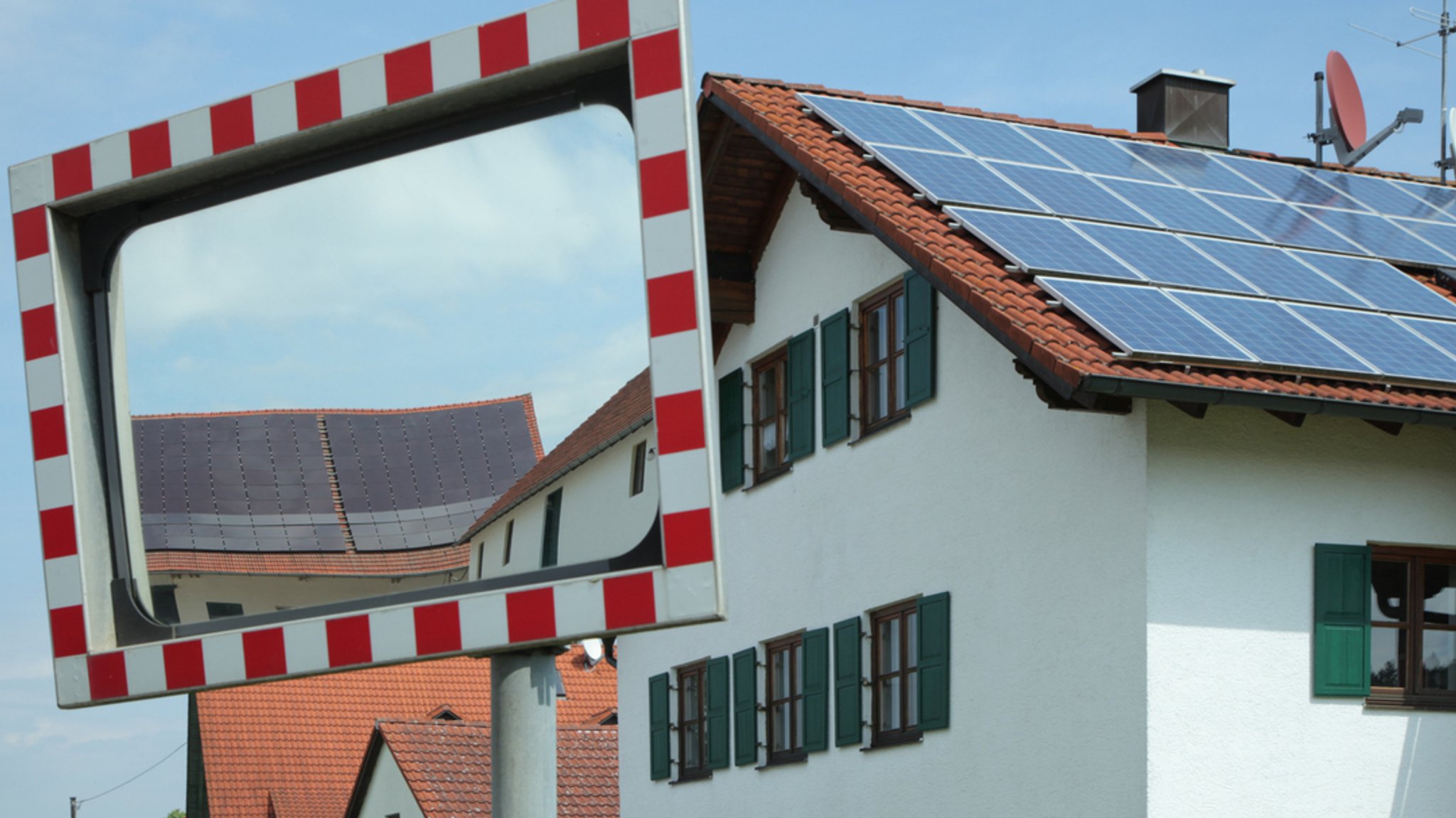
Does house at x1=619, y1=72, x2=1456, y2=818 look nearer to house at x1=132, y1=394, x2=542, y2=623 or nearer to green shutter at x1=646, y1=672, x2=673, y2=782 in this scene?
green shutter at x1=646, y1=672, x2=673, y2=782

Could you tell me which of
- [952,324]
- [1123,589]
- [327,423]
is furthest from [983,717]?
[327,423]

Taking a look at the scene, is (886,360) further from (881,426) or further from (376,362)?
(376,362)

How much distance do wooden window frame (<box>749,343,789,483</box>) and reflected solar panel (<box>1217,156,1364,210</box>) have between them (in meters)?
4.47

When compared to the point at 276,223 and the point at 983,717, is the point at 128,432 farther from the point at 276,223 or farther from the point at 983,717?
the point at 983,717

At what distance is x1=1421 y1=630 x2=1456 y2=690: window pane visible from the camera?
12.5 meters

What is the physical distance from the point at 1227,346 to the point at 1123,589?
169 cm

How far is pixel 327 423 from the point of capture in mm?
3754

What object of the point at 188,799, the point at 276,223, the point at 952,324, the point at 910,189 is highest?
the point at 910,189

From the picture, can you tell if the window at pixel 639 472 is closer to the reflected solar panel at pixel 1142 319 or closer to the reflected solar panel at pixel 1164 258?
the reflected solar panel at pixel 1142 319

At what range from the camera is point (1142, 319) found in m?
11.6

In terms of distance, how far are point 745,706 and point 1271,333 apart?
759 cm

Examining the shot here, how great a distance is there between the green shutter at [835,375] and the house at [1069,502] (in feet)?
0.12

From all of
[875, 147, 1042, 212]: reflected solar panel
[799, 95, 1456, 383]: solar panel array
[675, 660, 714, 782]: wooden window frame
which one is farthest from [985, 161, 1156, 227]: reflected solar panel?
[675, 660, 714, 782]: wooden window frame

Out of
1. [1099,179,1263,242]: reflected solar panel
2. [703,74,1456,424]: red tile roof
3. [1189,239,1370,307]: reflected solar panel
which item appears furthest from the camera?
[1099,179,1263,242]: reflected solar panel
